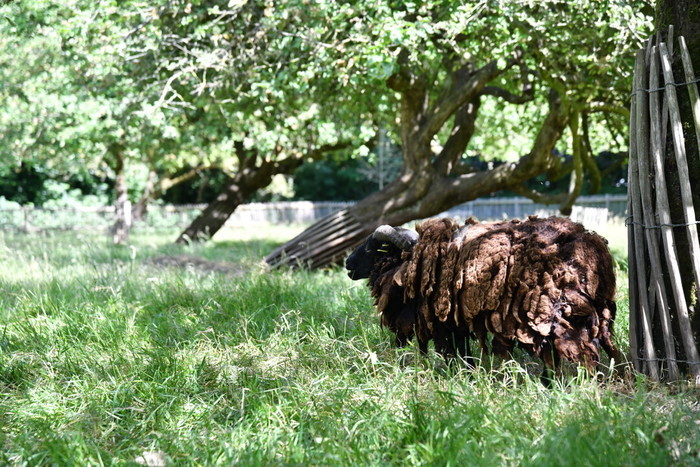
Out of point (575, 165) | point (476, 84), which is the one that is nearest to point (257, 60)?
point (476, 84)

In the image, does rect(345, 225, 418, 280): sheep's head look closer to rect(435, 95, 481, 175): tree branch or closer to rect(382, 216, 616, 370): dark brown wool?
rect(382, 216, 616, 370): dark brown wool

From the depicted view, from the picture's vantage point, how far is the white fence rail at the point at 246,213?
25.1 metres

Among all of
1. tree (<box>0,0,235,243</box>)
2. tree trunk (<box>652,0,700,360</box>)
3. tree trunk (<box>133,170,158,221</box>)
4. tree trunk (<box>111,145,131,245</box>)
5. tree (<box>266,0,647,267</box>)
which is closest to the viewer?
tree trunk (<box>652,0,700,360</box>)

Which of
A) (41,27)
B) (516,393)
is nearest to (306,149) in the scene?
(41,27)

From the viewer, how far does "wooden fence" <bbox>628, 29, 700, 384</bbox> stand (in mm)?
3559

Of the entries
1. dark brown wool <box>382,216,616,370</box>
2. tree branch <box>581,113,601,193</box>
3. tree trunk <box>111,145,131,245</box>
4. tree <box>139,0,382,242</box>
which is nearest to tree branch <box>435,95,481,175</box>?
tree <box>139,0,382,242</box>

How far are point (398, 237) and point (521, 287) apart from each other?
972 millimetres

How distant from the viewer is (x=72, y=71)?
31.4ft

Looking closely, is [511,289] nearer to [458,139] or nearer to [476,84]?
[476,84]

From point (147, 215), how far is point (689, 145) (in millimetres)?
27047

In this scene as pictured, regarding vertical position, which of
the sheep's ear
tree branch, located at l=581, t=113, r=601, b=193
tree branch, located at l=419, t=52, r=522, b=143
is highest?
tree branch, located at l=419, t=52, r=522, b=143

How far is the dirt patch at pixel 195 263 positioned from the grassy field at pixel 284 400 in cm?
349

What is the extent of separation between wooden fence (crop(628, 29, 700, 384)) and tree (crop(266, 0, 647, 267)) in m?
2.64

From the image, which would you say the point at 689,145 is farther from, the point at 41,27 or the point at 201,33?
the point at 41,27
